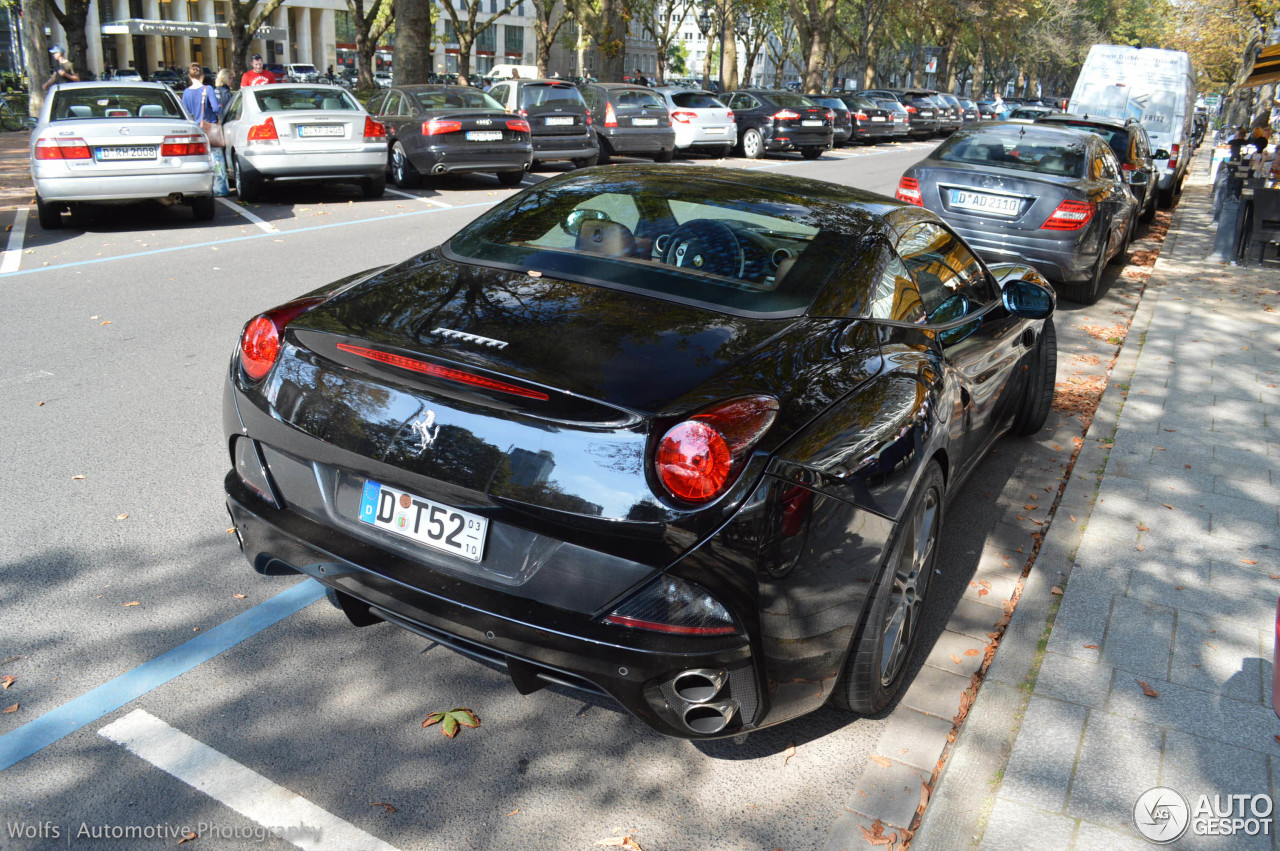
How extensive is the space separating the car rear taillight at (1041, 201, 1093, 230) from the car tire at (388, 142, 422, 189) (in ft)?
31.6

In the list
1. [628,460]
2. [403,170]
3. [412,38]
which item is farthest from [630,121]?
[628,460]

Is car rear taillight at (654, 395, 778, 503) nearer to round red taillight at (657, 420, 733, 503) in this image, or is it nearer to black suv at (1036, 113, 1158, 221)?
round red taillight at (657, 420, 733, 503)

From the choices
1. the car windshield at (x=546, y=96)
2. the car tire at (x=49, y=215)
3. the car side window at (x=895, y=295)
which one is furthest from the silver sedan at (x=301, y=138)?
the car side window at (x=895, y=295)

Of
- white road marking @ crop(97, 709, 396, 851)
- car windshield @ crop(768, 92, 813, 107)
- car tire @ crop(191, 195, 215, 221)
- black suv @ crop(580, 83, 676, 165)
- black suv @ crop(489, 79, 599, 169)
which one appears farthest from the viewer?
car windshield @ crop(768, 92, 813, 107)

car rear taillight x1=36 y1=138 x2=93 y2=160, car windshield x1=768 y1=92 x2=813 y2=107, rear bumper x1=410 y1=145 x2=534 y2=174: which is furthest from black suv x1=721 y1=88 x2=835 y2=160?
car rear taillight x1=36 y1=138 x2=93 y2=160

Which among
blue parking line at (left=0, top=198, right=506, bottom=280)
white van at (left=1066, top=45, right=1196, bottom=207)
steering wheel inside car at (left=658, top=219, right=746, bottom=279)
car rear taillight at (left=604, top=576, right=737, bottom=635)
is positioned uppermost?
white van at (left=1066, top=45, right=1196, bottom=207)

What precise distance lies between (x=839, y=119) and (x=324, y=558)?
3064 cm

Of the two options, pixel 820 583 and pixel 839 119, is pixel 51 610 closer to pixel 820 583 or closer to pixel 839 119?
pixel 820 583

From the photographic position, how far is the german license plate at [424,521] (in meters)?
2.62

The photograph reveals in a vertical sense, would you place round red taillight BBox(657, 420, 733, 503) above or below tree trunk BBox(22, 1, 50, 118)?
below

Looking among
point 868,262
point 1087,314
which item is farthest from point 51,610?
point 1087,314

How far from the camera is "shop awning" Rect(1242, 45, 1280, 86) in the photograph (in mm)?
13359

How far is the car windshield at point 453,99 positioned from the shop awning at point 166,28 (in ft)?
191

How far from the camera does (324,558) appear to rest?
2.85 m
